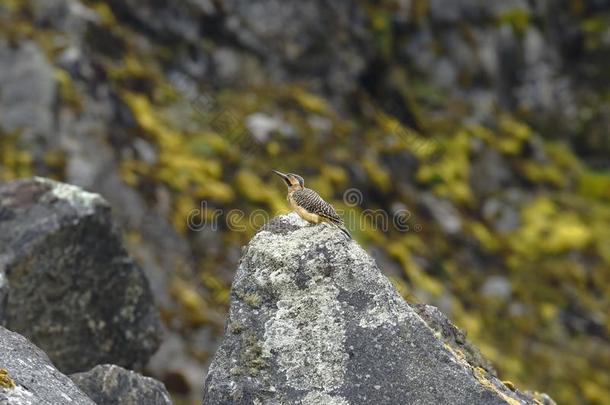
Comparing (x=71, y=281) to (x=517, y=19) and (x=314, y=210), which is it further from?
(x=517, y=19)

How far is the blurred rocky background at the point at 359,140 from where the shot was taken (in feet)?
98.7

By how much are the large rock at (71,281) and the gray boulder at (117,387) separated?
3023mm

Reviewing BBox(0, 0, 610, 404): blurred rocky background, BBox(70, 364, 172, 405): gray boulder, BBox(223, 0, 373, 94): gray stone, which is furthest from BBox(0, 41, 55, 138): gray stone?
BBox(70, 364, 172, 405): gray boulder

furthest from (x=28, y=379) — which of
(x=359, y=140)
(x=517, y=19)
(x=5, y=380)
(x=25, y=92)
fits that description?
(x=517, y=19)

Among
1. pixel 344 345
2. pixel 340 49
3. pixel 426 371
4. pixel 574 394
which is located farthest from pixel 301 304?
pixel 340 49

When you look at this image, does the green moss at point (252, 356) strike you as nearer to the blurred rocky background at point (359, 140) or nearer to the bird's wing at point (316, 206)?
the bird's wing at point (316, 206)

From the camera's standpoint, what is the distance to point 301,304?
11172 millimetres

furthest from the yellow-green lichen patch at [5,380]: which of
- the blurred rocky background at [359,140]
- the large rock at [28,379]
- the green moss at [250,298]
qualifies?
the blurred rocky background at [359,140]

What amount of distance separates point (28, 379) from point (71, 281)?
585 cm

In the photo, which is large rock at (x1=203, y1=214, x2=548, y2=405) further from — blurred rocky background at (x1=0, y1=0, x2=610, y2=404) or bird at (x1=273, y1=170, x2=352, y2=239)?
blurred rocky background at (x1=0, y1=0, x2=610, y2=404)

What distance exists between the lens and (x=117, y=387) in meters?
13.0

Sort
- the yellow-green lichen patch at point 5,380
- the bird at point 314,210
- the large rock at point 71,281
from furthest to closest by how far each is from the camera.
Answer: the large rock at point 71,281
the bird at point 314,210
the yellow-green lichen patch at point 5,380

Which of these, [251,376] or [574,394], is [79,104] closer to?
[574,394]

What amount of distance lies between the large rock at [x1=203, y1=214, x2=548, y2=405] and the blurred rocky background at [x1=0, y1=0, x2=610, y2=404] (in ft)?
45.3
